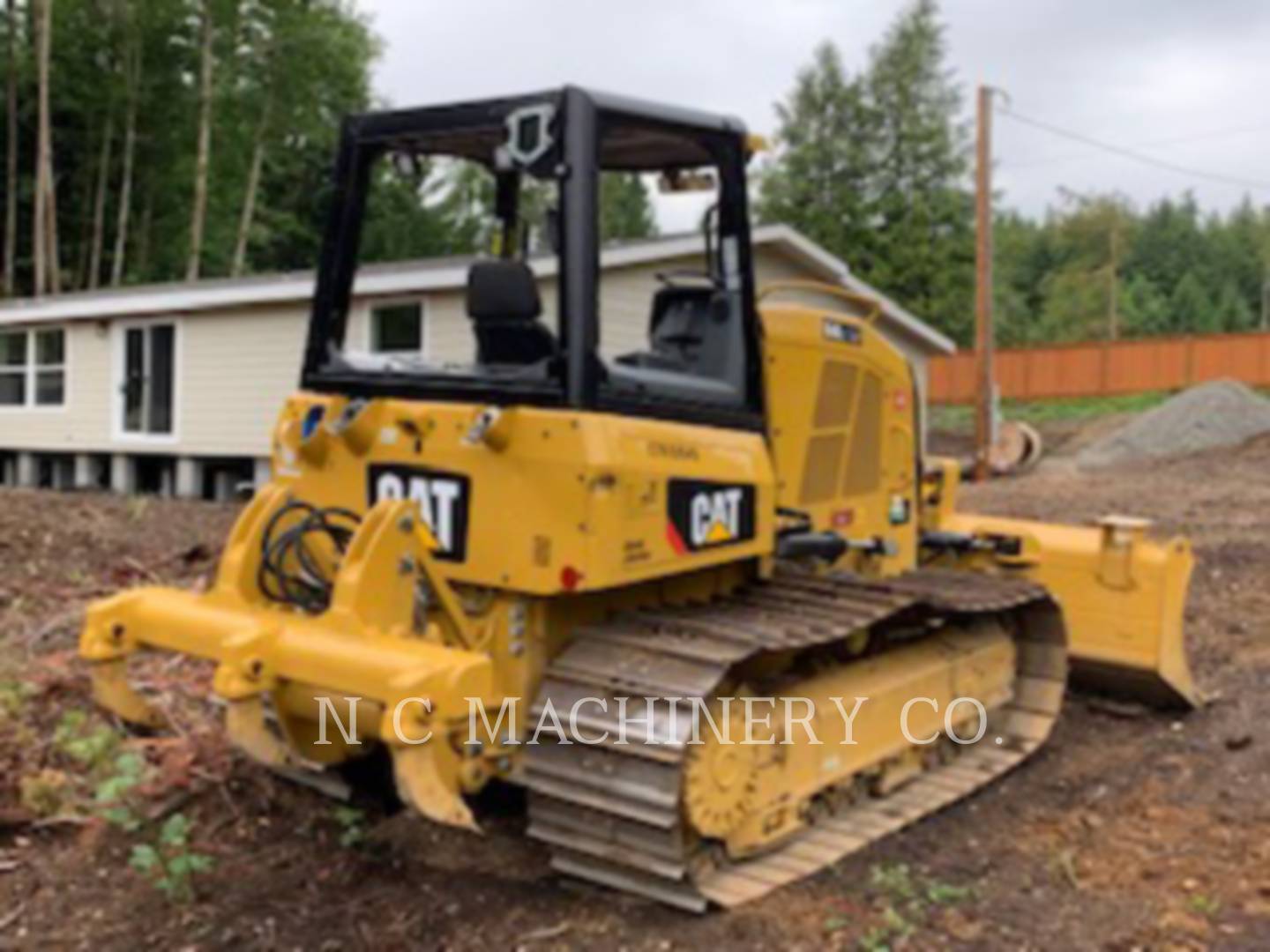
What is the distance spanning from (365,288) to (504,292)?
10.5 meters

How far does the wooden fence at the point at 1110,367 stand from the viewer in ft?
112

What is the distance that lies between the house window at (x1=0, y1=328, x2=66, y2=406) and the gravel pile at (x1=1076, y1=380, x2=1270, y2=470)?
16.5 metres

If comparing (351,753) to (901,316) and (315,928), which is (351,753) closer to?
(315,928)

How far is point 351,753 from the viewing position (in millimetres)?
4445

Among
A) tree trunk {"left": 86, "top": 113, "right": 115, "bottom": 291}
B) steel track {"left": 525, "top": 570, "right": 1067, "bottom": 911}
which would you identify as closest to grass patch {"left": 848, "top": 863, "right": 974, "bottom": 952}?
steel track {"left": 525, "top": 570, "right": 1067, "bottom": 911}

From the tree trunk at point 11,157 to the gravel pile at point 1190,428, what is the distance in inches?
998

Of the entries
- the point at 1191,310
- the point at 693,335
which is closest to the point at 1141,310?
the point at 1191,310

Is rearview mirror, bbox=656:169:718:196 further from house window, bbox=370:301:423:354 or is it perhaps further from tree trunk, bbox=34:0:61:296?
tree trunk, bbox=34:0:61:296

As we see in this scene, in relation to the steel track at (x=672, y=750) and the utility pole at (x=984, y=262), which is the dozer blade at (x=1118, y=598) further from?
the utility pole at (x=984, y=262)

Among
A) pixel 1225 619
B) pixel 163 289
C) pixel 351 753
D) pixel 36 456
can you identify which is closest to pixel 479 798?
pixel 351 753

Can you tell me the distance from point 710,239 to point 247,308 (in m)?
13.7

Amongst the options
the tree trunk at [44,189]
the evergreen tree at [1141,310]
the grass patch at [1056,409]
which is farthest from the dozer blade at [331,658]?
the evergreen tree at [1141,310]

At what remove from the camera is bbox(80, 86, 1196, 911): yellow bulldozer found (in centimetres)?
403

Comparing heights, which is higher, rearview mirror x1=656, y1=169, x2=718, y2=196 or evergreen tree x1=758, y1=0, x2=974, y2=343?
evergreen tree x1=758, y1=0, x2=974, y2=343
